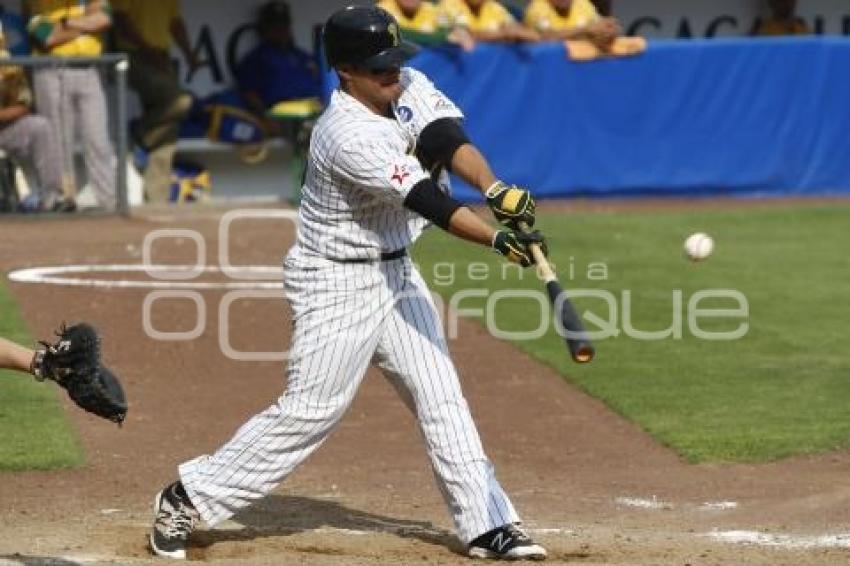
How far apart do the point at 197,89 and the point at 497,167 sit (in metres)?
3.24

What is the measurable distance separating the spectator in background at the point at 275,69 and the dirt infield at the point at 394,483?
6.78m

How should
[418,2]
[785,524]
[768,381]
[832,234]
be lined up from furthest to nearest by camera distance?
[418,2] → [832,234] → [768,381] → [785,524]

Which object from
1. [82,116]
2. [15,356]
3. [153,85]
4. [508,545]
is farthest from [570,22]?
[15,356]

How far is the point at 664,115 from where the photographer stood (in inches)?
669

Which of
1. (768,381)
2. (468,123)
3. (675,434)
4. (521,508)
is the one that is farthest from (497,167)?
(521,508)

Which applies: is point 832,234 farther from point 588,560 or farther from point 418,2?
point 588,560

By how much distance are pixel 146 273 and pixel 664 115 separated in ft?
18.5

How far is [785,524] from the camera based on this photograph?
24.0 feet

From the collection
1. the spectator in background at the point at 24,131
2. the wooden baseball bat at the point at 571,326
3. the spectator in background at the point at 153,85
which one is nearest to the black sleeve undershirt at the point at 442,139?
the wooden baseball bat at the point at 571,326

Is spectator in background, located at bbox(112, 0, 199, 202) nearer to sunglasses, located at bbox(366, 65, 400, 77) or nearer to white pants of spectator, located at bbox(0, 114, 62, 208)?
white pants of spectator, located at bbox(0, 114, 62, 208)

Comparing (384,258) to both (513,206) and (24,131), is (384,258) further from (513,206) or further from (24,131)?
(24,131)

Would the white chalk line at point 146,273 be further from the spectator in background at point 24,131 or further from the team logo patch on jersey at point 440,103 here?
the team logo patch on jersey at point 440,103

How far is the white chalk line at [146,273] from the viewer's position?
40.9 ft

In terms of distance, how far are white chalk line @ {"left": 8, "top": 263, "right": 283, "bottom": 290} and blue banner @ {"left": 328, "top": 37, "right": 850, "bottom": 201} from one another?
11.8 ft
